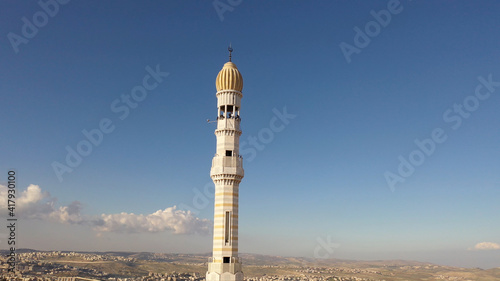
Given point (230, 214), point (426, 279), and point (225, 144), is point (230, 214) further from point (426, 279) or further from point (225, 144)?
point (426, 279)

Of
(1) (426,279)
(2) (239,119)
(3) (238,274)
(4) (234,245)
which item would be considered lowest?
(1) (426,279)

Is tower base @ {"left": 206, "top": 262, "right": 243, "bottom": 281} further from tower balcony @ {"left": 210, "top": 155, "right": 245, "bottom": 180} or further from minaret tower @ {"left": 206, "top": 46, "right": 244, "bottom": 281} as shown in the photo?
tower balcony @ {"left": 210, "top": 155, "right": 245, "bottom": 180}

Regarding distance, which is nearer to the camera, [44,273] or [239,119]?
[239,119]

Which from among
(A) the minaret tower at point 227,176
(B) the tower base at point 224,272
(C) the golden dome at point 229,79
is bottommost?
(B) the tower base at point 224,272

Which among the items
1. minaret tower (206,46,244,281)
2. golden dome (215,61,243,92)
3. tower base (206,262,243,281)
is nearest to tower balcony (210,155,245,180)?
minaret tower (206,46,244,281)

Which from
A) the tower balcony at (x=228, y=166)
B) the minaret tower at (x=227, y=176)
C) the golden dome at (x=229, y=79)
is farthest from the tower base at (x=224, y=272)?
the golden dome at (x=229, y=79)

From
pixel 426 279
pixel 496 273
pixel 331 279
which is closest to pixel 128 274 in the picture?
pixel 331 279

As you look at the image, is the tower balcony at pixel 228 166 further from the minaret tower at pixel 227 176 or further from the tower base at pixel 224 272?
the tower base at pixel 224 272

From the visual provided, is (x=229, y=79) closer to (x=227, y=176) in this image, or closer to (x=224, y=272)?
(x=227, y=176)
